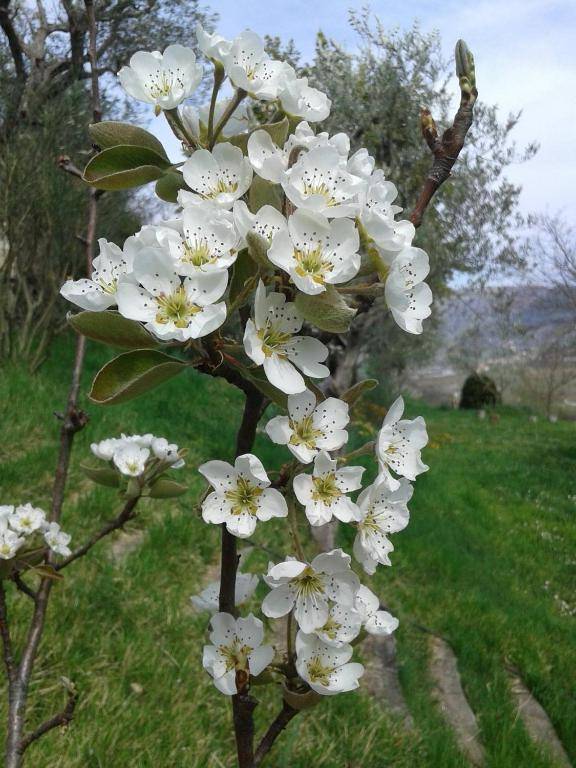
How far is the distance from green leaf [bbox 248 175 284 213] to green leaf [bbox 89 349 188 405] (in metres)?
0.22

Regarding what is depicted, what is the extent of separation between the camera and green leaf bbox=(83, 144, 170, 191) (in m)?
0.89

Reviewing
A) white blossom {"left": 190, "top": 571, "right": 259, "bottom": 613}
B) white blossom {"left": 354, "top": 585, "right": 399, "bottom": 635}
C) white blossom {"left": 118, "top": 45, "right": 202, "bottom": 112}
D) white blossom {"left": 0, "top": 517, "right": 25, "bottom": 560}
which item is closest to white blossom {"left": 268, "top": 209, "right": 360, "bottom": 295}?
white blossom {"left": 118, "top": 45, "right": 202, "bottom": 112}

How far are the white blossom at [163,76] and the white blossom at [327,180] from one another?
0.77 ft

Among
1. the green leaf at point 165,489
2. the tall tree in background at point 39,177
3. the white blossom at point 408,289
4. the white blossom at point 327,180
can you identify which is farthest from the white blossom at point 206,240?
the tall tree in background at point 39,177

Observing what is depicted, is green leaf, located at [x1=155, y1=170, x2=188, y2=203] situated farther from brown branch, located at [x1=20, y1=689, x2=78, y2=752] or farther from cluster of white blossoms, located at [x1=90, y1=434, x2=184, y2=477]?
brown branch, located at [x1=20, y1=689, x2=78, y2=752]

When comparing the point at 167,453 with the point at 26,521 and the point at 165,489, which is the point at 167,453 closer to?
the point at 165,489

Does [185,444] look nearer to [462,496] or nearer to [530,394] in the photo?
[462,496]

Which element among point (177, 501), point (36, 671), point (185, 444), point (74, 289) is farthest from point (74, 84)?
point (74, 289)

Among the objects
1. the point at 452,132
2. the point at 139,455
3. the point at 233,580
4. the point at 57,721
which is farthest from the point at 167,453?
the point at 452,132

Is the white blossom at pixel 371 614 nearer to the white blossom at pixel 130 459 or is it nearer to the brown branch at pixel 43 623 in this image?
the brown branch at pixel 43 623

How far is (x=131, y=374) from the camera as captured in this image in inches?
31.9

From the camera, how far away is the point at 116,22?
9.66 meters

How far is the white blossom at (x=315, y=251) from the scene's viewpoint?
2.44 feet

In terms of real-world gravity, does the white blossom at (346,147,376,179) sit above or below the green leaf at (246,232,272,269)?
above
